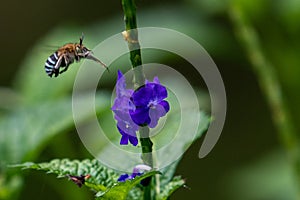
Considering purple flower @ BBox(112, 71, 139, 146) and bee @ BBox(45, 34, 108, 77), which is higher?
bee @ BBox(45, 34, 108, 77)

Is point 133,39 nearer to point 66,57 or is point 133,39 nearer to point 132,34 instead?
point 132,34

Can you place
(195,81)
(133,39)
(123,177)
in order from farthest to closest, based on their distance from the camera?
(195,81)
(123,177)
(133,39)

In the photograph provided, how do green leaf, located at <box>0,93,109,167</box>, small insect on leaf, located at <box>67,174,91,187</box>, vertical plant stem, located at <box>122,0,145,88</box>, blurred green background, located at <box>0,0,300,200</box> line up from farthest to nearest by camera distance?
blurred green background, located at <box>0,0,300,200</box> < green leaf, located at <box>0,93,109,167</box> < small insect on leaf, located at <box>67,174,91,187</box> < vertical plant stem, located at <box>122,0,145,88</box>

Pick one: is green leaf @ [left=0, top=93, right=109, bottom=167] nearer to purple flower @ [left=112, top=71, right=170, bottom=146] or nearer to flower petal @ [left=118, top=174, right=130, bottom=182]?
flower petal @ [left=118, top=174, right=130, bottom=182]

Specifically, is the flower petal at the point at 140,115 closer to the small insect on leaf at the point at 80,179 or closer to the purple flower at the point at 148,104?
the purple flower at the point at 148,104

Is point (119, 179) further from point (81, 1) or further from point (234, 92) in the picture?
point (81, 1)

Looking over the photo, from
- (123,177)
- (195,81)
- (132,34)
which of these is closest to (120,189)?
(123,177)

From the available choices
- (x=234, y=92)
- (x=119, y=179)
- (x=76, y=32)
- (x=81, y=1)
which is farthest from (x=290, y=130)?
(x=81, y=1)

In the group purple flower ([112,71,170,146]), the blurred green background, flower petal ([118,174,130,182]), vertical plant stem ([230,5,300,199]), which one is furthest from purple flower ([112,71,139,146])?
vertical plant stem ([230,5,300,199])
